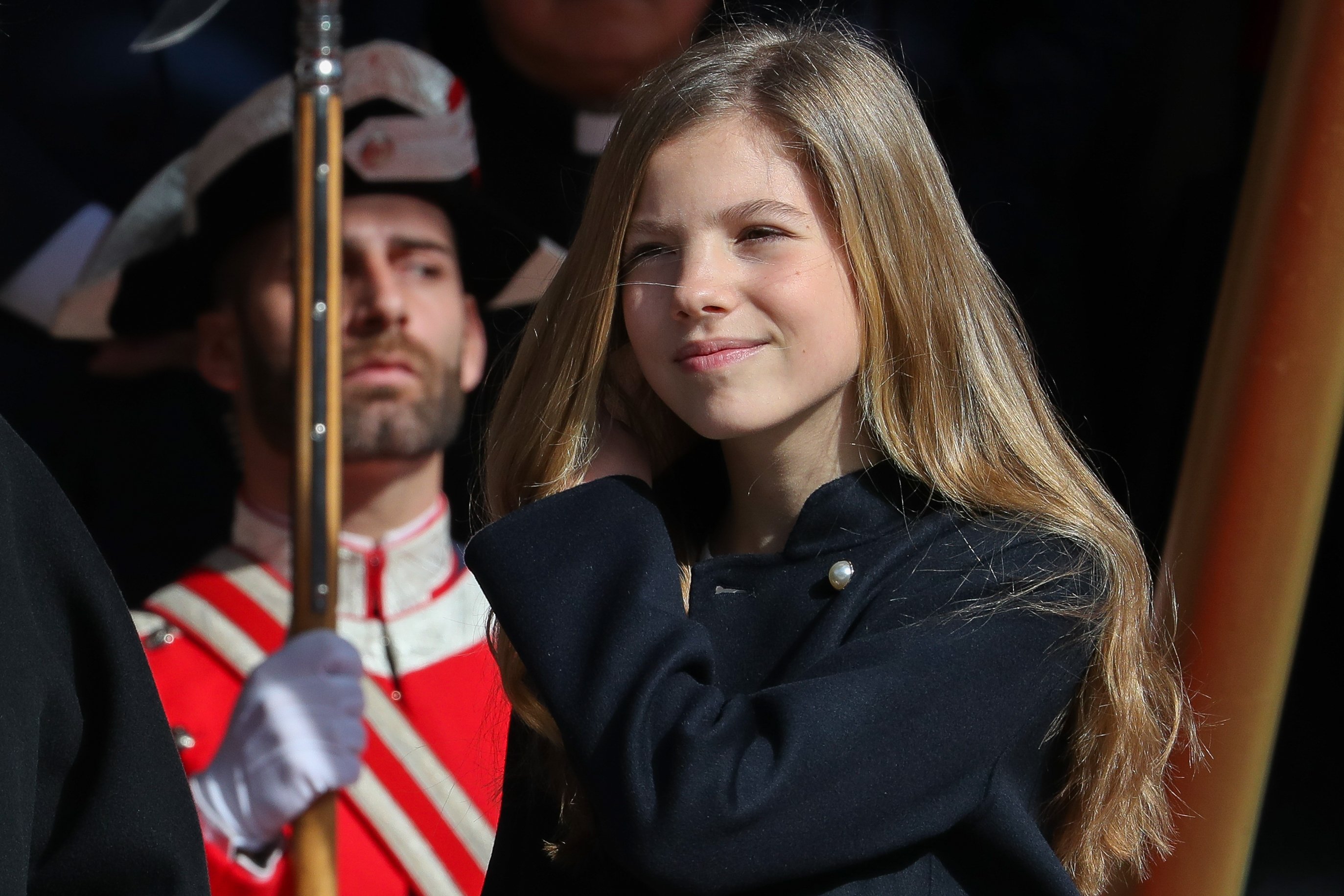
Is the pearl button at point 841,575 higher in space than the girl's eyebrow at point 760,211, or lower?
lower

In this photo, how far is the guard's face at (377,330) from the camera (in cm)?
240

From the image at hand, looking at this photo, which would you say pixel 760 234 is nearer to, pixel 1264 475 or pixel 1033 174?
pixel 1264 475

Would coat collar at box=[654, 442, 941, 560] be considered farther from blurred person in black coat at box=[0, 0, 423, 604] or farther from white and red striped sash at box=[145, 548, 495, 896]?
blurred person in black coat at box=[0, 0, 423, 604]

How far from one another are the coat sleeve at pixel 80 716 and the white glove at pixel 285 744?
3.75 ft

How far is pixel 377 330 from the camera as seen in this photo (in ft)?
7.89

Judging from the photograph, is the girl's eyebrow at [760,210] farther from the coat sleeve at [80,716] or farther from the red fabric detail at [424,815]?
the red fabric detail at [424,815]

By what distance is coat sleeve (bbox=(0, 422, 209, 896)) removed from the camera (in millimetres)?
934

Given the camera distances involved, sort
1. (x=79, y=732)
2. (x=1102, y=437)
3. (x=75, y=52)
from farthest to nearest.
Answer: (x=1102, y=437) < (x=75, y=52) < (x=79, y=732)

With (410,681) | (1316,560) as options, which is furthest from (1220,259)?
(410,681)

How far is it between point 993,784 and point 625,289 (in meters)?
0.48

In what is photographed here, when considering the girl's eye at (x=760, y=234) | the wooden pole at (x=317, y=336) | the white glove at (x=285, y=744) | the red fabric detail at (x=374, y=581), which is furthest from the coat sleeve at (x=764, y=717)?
the red fabric detail at (x=374, y=581)

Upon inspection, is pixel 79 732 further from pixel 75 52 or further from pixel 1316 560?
pixel 1316 560

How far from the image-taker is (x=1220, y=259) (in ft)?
8.23

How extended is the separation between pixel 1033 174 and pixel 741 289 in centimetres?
163
